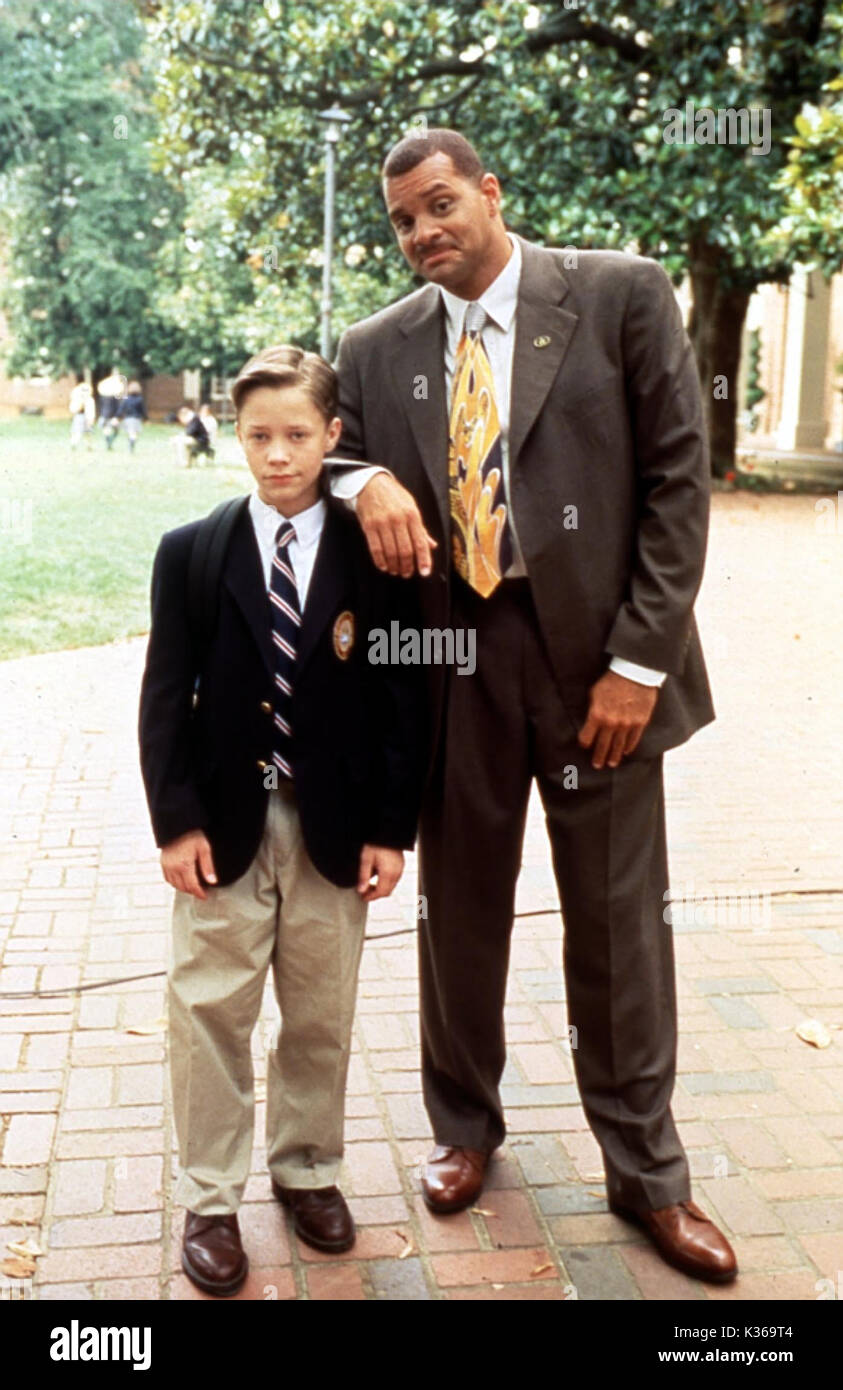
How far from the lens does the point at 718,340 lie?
20359 mm

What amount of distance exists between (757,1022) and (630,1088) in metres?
1.27

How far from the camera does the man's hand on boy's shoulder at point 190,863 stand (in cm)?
276

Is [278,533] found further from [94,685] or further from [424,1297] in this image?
[94,685]

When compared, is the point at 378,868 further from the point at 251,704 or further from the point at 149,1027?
the point at 149,1027

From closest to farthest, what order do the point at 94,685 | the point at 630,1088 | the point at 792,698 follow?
1. the point at 630,1088
2. the point at 792,698
3. the point at 94,685

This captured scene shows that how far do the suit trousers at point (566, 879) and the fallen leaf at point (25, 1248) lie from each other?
3.19 feet

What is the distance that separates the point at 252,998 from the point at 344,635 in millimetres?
740

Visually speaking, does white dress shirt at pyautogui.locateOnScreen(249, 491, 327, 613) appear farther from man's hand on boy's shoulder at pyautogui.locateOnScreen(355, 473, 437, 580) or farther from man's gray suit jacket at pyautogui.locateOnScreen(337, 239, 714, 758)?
man's gray suit jacket at pyautogui.locateOnScreen(337, 239, 714, 758)

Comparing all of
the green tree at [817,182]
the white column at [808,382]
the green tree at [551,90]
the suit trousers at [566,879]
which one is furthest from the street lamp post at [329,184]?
the white column at [808,382]

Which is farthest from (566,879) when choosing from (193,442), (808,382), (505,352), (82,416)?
(808,382)

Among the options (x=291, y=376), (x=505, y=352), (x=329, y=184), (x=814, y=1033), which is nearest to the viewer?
(x=291, y=376)

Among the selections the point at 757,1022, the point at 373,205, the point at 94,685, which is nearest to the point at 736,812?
the point at 757,1022

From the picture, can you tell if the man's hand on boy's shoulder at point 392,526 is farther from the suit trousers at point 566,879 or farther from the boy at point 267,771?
the suit trousers at point 566,879
